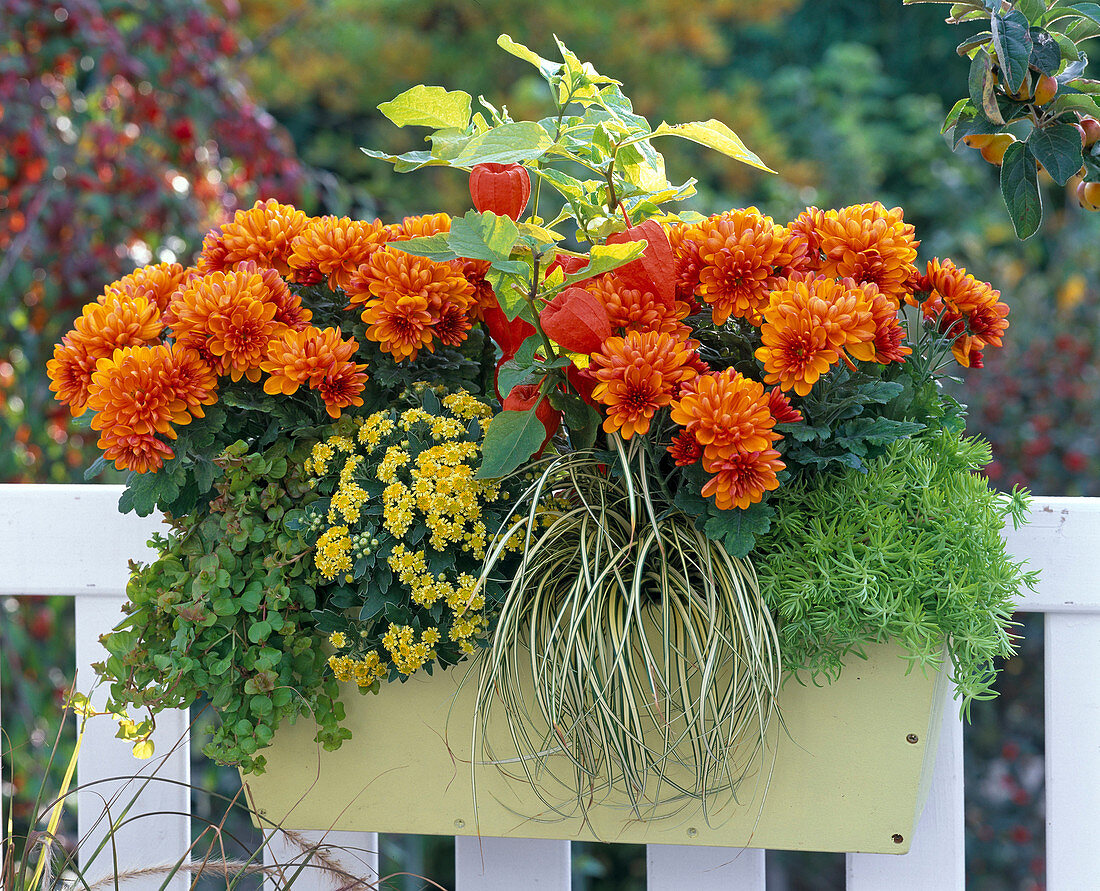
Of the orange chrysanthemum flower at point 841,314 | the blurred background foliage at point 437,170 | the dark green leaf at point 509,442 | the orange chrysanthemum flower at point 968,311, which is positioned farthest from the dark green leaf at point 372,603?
the blurred background foliage at point 437,170

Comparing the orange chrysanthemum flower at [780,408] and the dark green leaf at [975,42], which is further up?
the dark green leaf at [975,42]

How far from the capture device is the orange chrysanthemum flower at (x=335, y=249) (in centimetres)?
75

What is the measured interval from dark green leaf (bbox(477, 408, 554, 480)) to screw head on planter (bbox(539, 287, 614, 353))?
57 millimetres

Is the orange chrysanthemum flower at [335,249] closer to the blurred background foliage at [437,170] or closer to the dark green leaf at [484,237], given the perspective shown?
the dark green leaf at [484,237]

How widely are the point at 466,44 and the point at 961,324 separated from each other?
3091mm

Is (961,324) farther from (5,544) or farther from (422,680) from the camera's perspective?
(5,544)

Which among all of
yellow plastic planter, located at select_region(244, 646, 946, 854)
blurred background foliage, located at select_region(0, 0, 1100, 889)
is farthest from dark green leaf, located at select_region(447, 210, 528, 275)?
blurred background foliage, located at select_region(0, 0, 1100, 889)

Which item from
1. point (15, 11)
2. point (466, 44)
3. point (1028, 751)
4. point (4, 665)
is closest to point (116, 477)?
point (4, 665)

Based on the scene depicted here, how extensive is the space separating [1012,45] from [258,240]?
22.0 inches

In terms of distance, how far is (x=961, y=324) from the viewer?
29.9 inches

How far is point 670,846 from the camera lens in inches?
33.4

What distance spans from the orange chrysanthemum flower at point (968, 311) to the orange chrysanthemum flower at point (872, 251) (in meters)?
0.03

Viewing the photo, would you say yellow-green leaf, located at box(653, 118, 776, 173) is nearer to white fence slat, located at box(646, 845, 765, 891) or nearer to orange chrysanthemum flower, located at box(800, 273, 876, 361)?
orange chrysanthemum flower, located at box(800, 273, 876, 361)

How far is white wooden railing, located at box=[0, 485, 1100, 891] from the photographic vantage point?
0.83 m
